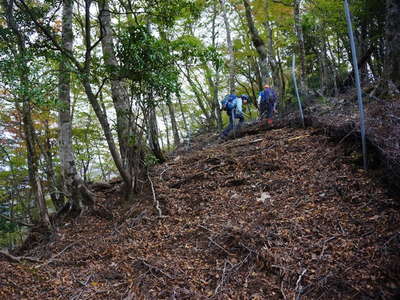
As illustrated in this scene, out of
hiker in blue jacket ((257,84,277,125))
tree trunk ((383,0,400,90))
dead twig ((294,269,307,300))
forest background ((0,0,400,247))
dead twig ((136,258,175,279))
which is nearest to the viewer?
dead twig ((294,269,307,300))

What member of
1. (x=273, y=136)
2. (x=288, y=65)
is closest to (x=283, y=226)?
(x=273, y=136)

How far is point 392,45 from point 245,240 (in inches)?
212

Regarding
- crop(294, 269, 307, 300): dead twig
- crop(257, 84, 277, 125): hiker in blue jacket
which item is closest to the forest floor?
crop(294, 269, 307, 300): dead twig

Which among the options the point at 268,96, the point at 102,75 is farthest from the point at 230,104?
the point at 102,75

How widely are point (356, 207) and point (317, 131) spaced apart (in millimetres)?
2928

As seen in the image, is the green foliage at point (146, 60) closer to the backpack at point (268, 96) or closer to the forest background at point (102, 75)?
the forest background at point (102, 75)

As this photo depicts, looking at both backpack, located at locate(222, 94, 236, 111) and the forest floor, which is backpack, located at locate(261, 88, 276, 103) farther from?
the forest floor

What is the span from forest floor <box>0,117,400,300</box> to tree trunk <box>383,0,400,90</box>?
1846 mm

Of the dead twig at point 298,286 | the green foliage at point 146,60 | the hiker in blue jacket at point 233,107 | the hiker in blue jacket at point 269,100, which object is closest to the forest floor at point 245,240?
the dead twig at point 298,286

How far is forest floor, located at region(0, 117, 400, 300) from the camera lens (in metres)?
2.77

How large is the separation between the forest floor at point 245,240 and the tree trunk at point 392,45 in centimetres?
185

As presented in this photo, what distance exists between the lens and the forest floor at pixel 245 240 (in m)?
2.77

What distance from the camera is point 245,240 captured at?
354 centimetres

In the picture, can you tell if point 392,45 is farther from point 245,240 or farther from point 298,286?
point 298,286
